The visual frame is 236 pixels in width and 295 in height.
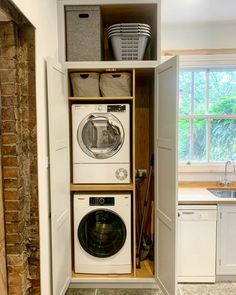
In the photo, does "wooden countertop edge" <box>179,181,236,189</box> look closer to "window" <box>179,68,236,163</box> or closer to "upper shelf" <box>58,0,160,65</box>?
"window" <box>179,68,236,163</box>

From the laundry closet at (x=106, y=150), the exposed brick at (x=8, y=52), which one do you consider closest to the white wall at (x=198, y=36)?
the laundry closet at (x=106, y=150)

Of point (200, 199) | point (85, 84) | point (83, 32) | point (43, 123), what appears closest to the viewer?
point (43, 123)

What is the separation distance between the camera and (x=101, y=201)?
2.92 meters

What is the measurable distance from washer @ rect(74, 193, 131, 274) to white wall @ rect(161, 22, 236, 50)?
1.94m

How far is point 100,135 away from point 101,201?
67 centimetres

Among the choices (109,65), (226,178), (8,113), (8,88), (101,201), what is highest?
(109,65)

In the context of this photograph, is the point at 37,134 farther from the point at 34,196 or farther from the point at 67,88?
the point at 67,88

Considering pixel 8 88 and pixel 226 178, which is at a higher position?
pixel 8 88

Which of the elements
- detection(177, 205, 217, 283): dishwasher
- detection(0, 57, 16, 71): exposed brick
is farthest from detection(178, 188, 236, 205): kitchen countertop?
detection(0, 57, 16, 71): exposed brick

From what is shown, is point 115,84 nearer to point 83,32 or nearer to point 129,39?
point 129,39

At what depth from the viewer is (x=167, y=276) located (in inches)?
101

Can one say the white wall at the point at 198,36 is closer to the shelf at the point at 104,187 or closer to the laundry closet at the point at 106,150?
the laundry closet at the point at 106,150

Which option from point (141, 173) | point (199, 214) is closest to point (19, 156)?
point (141, 173)

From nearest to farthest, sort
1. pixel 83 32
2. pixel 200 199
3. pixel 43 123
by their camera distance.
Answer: pixel 43 123, pixel 83 32, pixel 200 199
